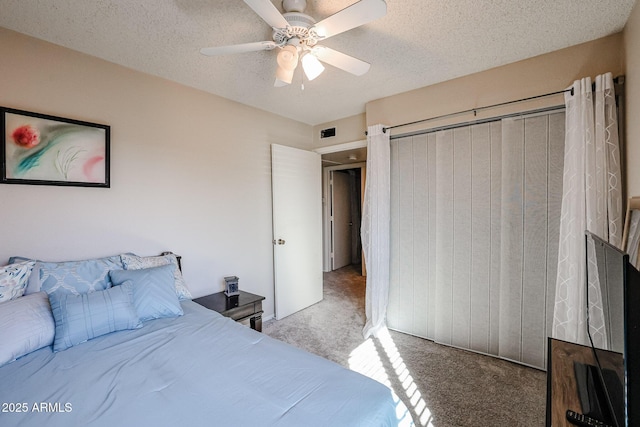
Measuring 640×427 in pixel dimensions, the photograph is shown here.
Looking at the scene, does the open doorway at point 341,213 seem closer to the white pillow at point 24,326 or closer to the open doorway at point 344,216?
the open doorway at point 344,216

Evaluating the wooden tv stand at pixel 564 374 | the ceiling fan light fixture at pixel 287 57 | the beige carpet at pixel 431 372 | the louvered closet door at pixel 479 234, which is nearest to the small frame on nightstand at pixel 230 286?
the beige carpet at pixel 431 372

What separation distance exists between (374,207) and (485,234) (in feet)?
3.46

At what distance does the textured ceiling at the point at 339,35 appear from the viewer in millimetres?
1556

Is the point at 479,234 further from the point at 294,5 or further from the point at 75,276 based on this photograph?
the point at 75,276

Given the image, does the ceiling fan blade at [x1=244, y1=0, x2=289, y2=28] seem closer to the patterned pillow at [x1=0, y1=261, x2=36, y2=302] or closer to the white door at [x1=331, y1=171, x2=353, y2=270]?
the patterned pillow at [x1=0, y1=261, x2=36, y2=302]

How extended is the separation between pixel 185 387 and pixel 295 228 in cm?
245

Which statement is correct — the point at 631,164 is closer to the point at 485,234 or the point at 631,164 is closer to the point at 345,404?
the point at 485,234

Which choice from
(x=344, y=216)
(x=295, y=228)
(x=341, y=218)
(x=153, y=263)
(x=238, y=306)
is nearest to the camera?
(x=153, y=263)

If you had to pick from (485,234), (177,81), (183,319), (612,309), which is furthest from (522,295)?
(177,81)

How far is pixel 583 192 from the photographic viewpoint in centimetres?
185

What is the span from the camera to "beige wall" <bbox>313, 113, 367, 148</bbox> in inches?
132

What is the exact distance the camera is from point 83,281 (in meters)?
1.72

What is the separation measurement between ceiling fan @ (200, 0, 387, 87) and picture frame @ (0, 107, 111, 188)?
118cm

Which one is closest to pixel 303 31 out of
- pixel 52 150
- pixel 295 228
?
pixel 52 150
